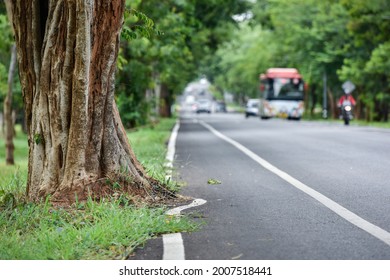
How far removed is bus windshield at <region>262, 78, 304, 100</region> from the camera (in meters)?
45.0

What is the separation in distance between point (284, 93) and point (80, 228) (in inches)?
1566

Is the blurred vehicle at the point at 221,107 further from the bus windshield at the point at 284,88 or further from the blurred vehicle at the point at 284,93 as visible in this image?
the bus windshield at the point at 284,88

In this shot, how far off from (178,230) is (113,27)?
2.70 metres

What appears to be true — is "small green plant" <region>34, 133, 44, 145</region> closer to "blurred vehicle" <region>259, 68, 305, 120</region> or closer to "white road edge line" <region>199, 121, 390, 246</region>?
"white road edge line" <region>199, 121, 390, 246</region>

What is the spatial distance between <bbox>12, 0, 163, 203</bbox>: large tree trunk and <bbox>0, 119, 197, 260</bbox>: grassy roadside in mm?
425

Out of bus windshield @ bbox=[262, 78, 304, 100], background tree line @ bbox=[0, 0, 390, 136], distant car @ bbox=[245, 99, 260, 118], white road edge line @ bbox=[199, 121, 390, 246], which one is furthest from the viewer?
distant car @ bbox=[245, 99, 260, 118]

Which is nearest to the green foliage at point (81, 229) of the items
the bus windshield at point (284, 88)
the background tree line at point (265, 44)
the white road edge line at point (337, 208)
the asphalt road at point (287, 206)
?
the asphalt road at point (287, 206)

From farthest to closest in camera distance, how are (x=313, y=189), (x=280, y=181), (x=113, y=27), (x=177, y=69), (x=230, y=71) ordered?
(x=230, y=71)
(x=177, y=69)
(x=280, y=181)
(x=313, y=189)
(x=113, y=27)

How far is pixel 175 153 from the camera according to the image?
1518cm

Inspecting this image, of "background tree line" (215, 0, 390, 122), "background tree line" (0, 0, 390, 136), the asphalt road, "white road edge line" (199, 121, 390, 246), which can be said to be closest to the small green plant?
the asphalt road

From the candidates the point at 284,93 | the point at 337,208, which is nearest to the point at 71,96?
the point at 337,208

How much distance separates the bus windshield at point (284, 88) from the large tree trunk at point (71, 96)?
3756cm
